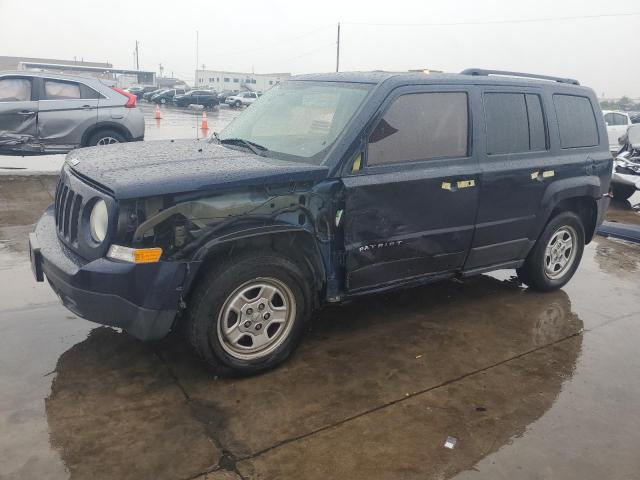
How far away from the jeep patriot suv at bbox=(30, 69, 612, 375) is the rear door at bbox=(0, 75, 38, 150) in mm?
5998

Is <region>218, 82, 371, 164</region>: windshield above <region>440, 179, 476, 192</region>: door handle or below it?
above

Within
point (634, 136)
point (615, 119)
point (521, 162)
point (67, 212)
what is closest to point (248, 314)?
point (67, 212)

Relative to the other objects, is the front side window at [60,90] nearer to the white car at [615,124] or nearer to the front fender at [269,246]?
the front fender at [269,246]

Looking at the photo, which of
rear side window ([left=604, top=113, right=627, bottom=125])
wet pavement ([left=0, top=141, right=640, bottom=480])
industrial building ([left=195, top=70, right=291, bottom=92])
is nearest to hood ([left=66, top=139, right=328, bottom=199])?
wet pavement ([left=0, top=141, right=640, bottom=480])

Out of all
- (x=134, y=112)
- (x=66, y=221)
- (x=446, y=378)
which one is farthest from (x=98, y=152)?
(x=134, y=112)

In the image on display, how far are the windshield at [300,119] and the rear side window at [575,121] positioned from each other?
81.8 inches

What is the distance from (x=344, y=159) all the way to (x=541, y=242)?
239 cm

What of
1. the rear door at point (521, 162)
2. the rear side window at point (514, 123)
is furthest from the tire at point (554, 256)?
the rear side window at point (514, 123)

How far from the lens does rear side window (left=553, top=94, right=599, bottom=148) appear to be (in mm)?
4930

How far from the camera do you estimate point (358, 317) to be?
4.55m

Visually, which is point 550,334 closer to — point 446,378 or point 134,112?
point 446,378

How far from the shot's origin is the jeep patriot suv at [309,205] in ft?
9.98

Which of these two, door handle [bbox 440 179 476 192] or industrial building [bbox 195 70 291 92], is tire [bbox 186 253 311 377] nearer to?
door handle [bbox 440 179 476 192]

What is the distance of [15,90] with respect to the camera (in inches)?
360
